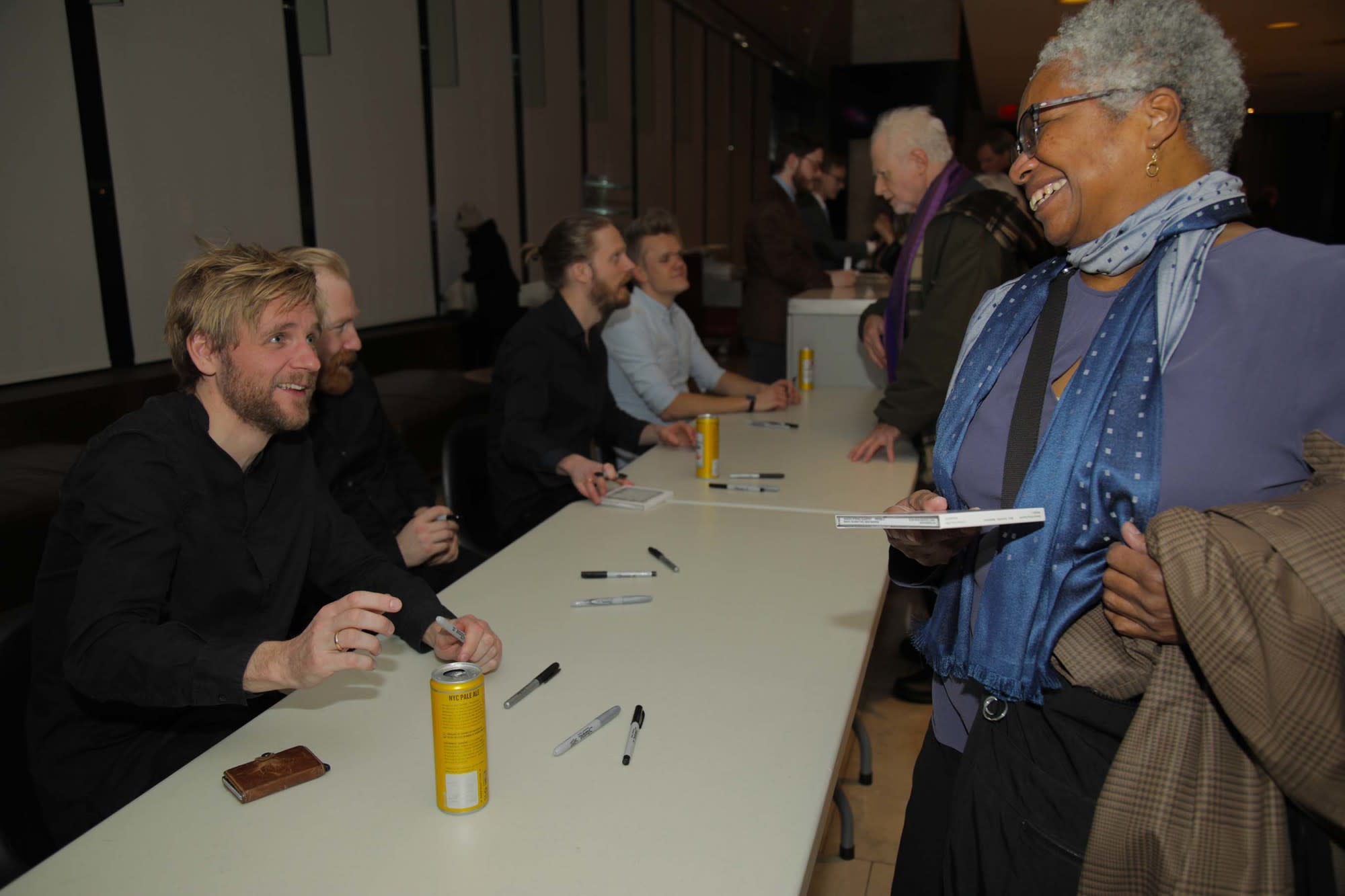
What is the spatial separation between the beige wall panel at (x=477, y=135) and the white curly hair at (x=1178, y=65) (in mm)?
6159

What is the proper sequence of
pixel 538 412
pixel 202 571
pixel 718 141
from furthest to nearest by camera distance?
pixel 718 141 < pixel 538 412 < pixel 202 571

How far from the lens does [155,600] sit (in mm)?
1438

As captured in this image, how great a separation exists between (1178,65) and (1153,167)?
0.12m

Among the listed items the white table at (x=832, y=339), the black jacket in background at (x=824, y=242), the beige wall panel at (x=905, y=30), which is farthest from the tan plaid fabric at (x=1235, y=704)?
the beige wall panel at (x=905, y=30)

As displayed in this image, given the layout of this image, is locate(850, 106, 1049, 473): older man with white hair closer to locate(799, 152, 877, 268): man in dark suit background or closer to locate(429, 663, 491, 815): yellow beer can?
locate(429, 663, 491, 815): yellow beer can

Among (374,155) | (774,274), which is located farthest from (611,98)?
(774,274)

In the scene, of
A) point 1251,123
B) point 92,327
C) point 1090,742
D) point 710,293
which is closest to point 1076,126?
point 1090,742

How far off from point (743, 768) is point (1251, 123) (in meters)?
18.4

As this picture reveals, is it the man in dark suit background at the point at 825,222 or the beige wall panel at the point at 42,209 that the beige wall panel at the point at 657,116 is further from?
the beige wall panel at the point at 42,209

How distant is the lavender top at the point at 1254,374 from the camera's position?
1103mm

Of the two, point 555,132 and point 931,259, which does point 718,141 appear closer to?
point 555,132

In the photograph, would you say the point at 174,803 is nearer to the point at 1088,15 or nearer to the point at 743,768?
the point at 743,768

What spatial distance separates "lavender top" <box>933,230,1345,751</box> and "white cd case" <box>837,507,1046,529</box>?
0.16 m

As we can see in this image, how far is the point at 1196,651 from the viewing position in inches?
39.4
